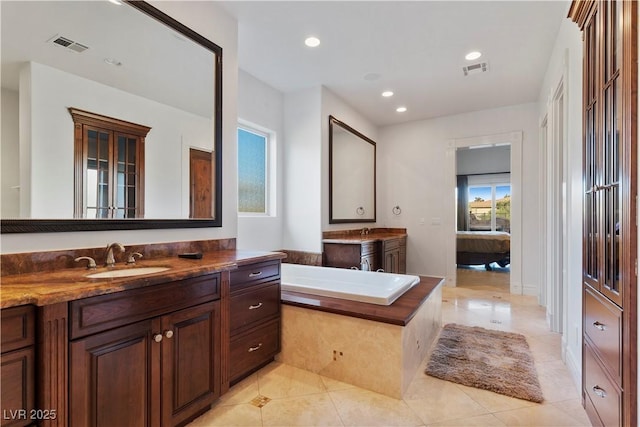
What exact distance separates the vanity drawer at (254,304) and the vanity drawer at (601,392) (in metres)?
1.86

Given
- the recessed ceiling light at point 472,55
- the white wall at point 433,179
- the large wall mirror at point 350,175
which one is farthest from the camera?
the white wall at point 433,179

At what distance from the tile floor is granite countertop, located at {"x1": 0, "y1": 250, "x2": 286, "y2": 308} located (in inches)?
→ 32.9

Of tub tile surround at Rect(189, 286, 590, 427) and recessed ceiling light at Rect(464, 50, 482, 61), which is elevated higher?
recessed ceiling light at Rect(464, 50, 482, 61)

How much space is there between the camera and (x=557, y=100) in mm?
2867

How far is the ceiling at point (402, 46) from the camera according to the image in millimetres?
2451

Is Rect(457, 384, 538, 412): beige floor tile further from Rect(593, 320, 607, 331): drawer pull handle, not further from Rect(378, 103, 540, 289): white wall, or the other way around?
Rect(378, 103, 540, 289): white wall

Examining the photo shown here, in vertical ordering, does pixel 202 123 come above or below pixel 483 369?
above

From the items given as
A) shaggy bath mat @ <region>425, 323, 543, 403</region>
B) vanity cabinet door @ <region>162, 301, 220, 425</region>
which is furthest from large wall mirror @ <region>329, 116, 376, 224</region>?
vanity cabinet door @ <region>162, 301, 220, 425</region>

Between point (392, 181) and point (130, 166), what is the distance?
14.3ft

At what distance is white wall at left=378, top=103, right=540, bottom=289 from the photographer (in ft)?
14.5

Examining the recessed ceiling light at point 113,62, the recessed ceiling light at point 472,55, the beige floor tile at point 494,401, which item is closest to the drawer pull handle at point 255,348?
the beige floor tile at point 494,401

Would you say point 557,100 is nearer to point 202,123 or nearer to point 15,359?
point 202,123

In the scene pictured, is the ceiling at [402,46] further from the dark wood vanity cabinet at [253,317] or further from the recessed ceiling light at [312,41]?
the dark wood vanity cabinet at [253,317]

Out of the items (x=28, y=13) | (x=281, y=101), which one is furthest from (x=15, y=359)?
(x=281, y=101)
